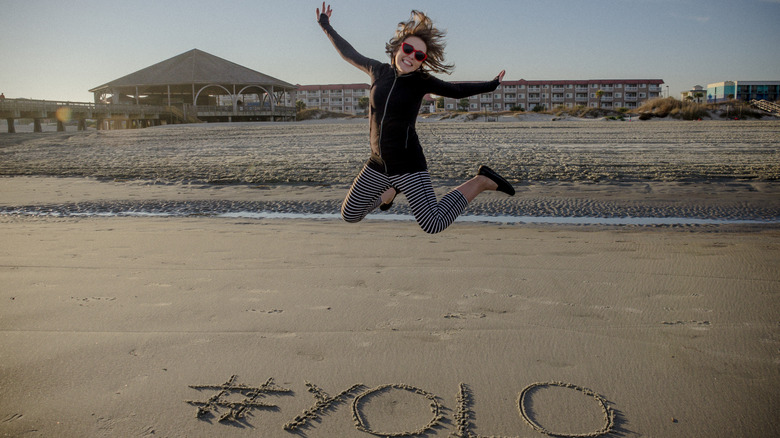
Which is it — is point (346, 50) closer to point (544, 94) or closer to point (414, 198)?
point (414, 198)

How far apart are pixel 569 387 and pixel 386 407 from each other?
1.05m

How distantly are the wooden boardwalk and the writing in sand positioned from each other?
1515 inches

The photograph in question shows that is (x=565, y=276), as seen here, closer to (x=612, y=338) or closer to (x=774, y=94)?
(x=612, y=338)

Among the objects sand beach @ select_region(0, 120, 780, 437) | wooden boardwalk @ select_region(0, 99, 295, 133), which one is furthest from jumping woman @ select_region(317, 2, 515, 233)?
wooden boardwalk @ select_region(0, 99, 295, 133)

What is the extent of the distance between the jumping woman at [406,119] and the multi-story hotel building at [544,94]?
93.4m

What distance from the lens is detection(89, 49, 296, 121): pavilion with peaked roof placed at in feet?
165

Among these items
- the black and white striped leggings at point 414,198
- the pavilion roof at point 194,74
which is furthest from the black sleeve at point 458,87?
the pavilion roof at point 194,74

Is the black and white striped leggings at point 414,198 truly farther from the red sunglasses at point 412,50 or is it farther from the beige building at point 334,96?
the beige building at point 334,96

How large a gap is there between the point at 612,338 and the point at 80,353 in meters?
3.47

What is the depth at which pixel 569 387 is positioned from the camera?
3.20 meters

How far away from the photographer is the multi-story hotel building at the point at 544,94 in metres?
97.0

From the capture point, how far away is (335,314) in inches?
168

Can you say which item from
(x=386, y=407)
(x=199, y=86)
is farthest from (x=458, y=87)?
(x=199, y=86)

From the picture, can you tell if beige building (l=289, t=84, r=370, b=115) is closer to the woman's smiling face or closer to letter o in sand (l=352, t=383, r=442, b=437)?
the woman's smiling face
